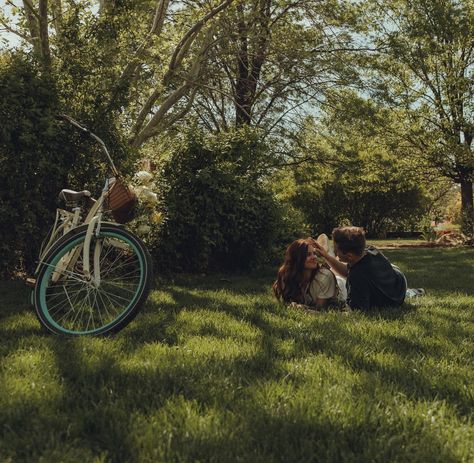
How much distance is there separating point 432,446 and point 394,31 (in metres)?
17.0

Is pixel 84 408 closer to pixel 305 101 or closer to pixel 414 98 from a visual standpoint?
pixel 305 101

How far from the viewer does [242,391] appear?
8.07 ft

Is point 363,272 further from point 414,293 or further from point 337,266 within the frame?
point 414,293

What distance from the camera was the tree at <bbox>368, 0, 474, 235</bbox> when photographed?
1587cm

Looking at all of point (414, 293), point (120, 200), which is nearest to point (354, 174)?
point (414, 293)

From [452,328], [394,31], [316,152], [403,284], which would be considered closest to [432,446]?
[452,328]

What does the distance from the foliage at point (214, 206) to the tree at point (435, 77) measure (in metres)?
9.28

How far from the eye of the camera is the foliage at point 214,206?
728cm

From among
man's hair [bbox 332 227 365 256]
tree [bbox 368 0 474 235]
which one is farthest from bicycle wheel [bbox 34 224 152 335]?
tree [bbox 368 0 474 235]

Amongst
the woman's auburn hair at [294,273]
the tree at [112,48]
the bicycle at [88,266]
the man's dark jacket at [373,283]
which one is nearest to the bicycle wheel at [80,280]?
the bicycle at [88,266]

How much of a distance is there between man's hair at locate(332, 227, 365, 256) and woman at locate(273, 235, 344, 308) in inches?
15.4

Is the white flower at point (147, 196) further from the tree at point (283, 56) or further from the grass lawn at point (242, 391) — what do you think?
the tree at point (283, 56)

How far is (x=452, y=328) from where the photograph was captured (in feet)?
13.1

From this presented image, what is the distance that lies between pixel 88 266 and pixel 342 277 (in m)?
2.86
